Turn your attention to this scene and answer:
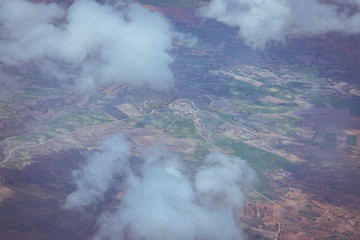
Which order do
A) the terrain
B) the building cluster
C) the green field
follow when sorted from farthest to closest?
1. the building cluster
2. the green field
3. the terrain

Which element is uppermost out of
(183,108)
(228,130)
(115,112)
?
(228,130)

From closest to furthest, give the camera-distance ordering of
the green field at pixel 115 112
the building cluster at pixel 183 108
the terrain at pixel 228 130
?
the terrain at pixel 228 130, the green field at pixel 115 112, the building cluster at pixel 183 108

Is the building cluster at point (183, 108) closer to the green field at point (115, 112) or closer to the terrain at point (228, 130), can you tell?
the terrain at point (228, 130)

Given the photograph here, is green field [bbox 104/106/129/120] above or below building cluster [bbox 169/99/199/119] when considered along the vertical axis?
below

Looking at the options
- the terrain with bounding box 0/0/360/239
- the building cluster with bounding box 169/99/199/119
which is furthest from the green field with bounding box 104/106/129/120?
the building cluster with bounding box 169/99/199/119

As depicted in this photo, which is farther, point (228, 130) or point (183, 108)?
point (183, 108)

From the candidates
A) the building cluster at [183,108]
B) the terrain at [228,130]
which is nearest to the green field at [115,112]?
the terrain at [228,130]

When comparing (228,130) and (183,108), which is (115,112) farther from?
(228,130)

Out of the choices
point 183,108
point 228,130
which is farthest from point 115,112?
point 228,130

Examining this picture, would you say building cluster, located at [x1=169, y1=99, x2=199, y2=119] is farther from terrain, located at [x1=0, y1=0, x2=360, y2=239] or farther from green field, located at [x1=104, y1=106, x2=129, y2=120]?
green field, located at [x1=104, y1=106, x2=129, y2=120]
